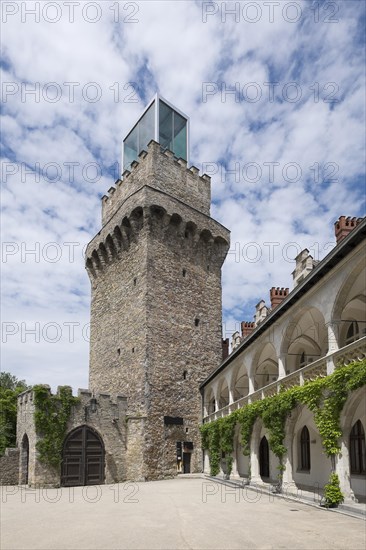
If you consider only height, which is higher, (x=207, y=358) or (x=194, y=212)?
(x=194, y=212)

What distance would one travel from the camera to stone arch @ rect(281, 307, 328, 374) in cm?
1898

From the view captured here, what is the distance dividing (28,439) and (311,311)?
16.1 meters

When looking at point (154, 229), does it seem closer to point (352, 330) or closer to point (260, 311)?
point (260, 311)

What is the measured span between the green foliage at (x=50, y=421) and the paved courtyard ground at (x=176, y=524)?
614 cm

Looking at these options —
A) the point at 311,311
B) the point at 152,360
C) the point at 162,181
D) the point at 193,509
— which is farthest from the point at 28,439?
the point at 162,181

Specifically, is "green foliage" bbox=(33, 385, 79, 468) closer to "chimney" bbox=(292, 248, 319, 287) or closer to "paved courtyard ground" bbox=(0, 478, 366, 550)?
"paved courtyard ground" bbox=(0, 478, 366, 550)

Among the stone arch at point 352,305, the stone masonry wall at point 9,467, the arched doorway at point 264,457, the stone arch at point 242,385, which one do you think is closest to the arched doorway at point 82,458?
the stone masonry wall at point 9,467

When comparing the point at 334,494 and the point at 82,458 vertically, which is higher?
the point at 334,494

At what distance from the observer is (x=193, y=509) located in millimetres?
14445

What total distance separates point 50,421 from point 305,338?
13302mm

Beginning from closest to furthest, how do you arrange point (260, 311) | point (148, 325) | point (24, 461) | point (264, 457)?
point (24, 461) → point (264, 457) → point (148, 325) → point (260, 311)

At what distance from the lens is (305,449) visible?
21.4m

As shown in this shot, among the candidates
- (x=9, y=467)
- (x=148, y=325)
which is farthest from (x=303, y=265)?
(x=9, y=467)

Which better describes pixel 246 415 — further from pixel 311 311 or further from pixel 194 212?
pixel 194 212
